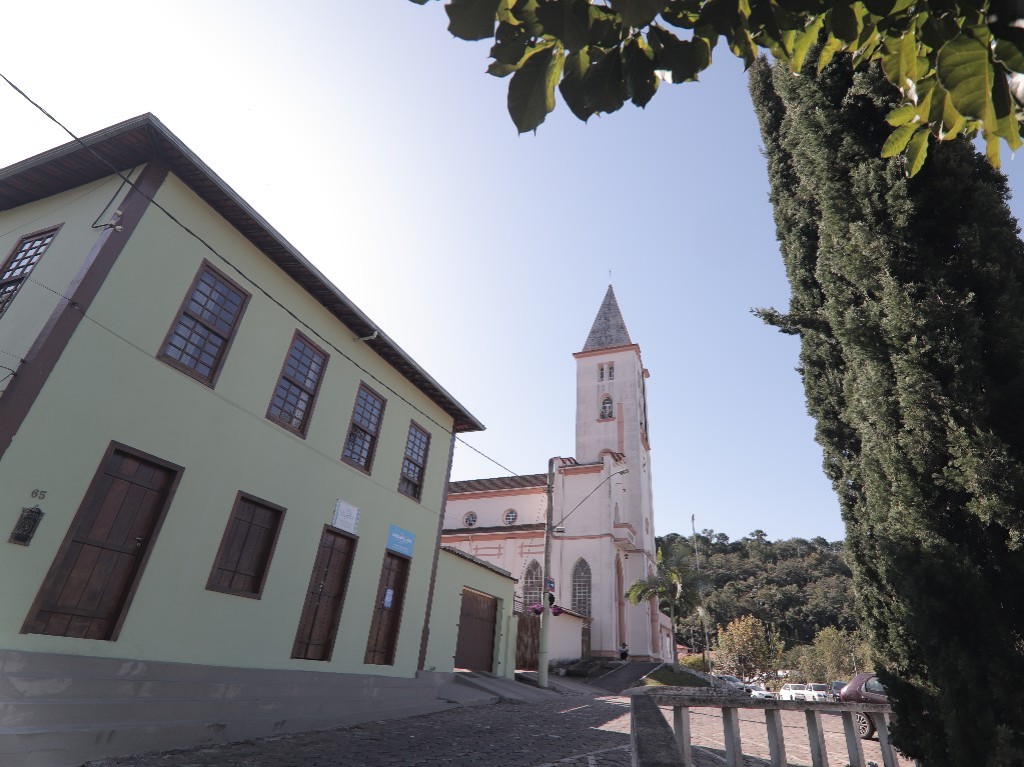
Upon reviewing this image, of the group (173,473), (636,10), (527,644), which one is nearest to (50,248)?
(173,473)

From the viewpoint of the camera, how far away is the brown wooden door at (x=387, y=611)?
1220cm

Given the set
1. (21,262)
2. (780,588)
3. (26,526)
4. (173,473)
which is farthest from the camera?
(780,588)

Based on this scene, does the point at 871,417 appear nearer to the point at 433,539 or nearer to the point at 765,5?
the point at 765,5

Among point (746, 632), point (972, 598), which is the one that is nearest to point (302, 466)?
point (972, 598)

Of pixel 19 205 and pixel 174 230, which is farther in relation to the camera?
pixel 19 205

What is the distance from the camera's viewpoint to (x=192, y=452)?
28.2ft

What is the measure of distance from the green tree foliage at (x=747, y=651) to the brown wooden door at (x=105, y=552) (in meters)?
41.2

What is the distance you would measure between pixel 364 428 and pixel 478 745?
678cm

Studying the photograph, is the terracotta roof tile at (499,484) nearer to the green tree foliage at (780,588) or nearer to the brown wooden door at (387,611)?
the brown wooden door at (387,611)

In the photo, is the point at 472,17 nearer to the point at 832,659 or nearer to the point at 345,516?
the point at 345,516

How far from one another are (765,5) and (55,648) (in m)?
9.01

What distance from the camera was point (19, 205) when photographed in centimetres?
1002

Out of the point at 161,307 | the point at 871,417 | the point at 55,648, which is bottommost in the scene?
the point at 55,648

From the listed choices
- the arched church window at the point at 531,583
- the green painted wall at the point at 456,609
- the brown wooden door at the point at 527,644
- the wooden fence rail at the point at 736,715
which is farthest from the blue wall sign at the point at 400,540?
the arched church window at the point at 531,583
